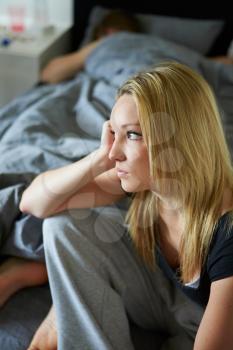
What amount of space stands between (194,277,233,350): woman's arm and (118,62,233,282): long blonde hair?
10 centimetres

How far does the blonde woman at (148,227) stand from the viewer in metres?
0.84

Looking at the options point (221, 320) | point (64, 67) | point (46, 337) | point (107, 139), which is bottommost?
point (46, 337)

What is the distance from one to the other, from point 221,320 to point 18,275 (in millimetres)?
535

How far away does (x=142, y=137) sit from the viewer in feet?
2.84

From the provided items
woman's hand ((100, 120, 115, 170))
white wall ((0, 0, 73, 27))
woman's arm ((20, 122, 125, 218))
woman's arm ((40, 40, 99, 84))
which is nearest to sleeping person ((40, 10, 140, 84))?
woman's arm ((40, 40, 99, 84))

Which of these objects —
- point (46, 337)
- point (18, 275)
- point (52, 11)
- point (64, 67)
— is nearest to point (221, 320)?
point (46, 337)

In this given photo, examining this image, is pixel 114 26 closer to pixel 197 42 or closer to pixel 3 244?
pixel 197 42

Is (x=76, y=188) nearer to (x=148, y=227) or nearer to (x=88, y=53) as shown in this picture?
(x=148, y=227)

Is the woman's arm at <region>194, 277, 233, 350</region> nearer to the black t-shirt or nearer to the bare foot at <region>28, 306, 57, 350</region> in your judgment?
the black t-shirt

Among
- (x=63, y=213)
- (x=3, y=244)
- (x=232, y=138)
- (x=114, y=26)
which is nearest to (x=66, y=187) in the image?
(x=63, y=213)

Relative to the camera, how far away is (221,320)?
828 mm

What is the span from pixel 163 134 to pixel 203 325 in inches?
14.7

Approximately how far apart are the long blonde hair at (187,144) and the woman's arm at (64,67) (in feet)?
4.12

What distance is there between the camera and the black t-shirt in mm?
838
